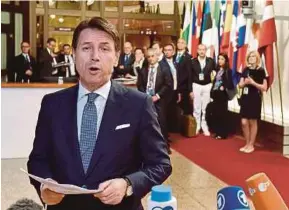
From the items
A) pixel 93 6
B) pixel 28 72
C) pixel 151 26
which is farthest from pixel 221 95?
pixel 93 6

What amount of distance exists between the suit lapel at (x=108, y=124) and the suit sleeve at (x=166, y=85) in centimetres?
540

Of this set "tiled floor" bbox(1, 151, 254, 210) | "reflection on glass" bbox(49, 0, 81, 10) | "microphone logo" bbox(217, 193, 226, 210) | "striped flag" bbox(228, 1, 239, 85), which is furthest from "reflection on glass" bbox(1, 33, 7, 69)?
"microphone logo" bbox(217, 193, 226, 210)

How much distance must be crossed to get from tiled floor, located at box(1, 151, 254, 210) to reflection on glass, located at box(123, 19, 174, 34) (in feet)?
25.5

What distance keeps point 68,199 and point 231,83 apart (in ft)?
23.7

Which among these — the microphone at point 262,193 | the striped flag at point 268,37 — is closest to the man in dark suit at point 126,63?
the striped flag at point 268,37

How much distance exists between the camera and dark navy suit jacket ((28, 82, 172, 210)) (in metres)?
1.41

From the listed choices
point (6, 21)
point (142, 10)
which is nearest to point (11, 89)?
point (6, 21)

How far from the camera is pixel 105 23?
1.41m

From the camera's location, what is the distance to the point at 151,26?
45.8 feet

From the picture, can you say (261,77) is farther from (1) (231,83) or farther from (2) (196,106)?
(2) (196,106)

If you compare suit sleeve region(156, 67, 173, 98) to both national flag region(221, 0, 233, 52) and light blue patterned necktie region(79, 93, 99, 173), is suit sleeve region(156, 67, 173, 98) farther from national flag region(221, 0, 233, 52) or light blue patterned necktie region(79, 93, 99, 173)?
light blue patterned necktie region(79, 93, 99, 173)

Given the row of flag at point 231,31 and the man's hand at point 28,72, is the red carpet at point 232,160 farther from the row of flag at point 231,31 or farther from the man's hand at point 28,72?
the man's hand at point 28,72

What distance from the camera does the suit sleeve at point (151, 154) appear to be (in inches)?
55.9

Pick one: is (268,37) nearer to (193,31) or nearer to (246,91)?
(246,91)
